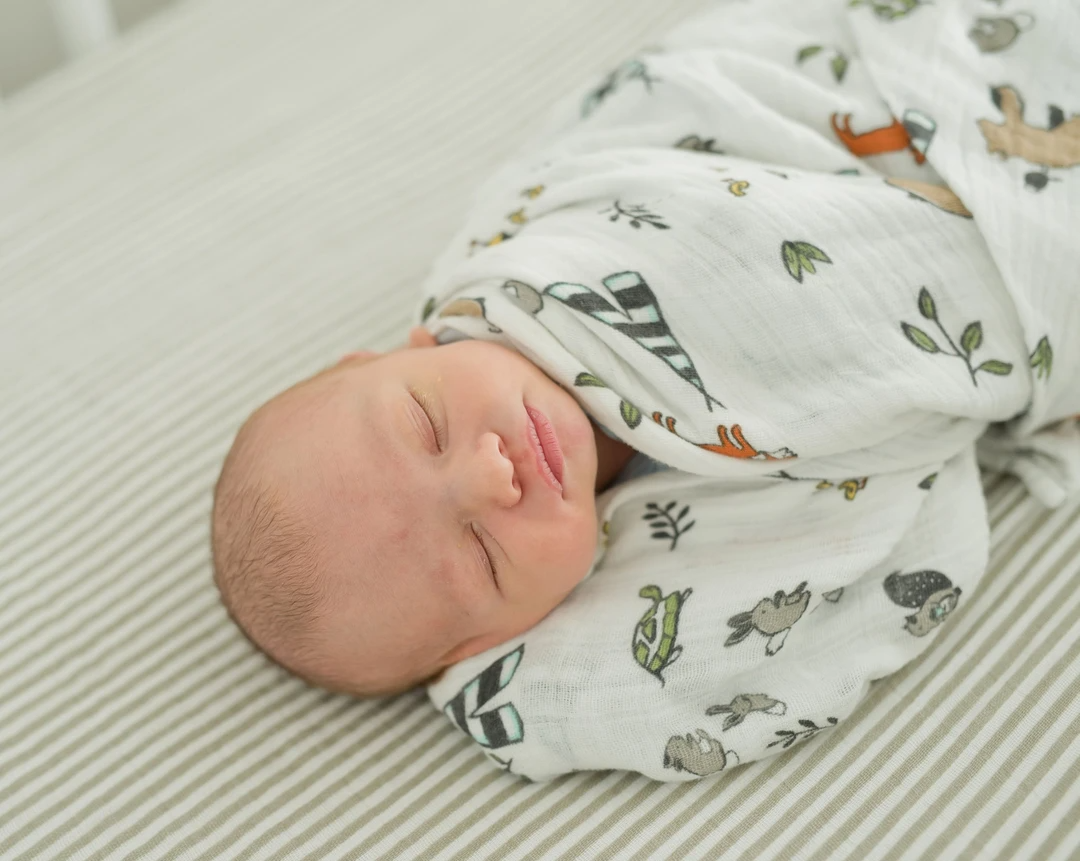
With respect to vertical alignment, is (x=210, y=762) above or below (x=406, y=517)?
below

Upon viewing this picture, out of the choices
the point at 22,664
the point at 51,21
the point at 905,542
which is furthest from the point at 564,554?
the point at 51,21

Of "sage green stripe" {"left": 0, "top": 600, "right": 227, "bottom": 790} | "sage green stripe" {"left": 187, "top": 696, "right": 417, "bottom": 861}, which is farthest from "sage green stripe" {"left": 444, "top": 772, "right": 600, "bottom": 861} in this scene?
"sage green stripe" {"left": 0, "top": 600, "right": 227, "bottom": 790}

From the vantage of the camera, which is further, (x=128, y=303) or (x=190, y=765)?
(x=128, y=303)

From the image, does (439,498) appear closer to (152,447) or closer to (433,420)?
(433,420)

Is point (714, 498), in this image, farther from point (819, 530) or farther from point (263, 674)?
point (263, 674)

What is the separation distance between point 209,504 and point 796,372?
726 millimetres

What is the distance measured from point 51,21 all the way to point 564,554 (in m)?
1.56

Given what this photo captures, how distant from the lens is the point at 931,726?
0.92 m

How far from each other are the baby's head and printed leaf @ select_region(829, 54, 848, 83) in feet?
1.67

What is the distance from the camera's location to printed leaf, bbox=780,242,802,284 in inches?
38.7

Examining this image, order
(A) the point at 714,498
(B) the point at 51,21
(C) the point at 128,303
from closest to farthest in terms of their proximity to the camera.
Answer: (A) the point at 714,498 < (C) the point at 128,303 < (B) the point at 51,21

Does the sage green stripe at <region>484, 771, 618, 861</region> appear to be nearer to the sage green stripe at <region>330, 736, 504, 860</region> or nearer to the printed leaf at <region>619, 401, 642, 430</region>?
the sage green stripe at <region>330, 736, 504, 860</region>

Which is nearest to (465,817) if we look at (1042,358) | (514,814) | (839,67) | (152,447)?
(514,814)

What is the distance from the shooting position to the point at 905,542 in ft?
3.39
